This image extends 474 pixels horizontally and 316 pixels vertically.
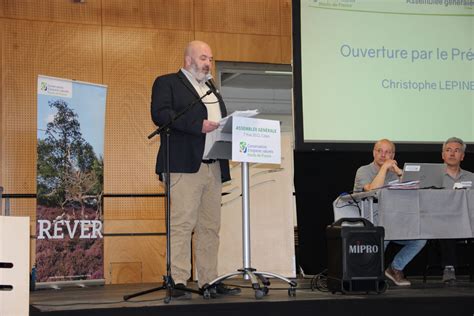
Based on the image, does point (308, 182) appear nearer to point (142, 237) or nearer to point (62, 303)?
point (142, 237)

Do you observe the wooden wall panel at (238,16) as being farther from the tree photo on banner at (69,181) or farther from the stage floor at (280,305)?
the stage floor at (280,305)

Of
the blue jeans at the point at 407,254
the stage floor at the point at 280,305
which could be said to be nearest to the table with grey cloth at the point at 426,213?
the blue jeans at the point at 407,254

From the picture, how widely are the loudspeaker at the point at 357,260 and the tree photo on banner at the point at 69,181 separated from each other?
8.14ft

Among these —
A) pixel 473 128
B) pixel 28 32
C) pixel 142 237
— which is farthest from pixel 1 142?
pixel 473 128

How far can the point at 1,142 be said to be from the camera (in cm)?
624

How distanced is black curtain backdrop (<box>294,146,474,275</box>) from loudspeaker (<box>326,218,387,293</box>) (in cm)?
176

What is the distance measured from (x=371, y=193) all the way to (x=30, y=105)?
335cm

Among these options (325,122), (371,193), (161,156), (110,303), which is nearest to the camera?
(110,303)

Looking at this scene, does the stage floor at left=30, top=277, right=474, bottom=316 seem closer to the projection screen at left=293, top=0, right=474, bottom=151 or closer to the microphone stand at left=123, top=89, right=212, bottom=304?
the microphone stand at left=123, top=89, right=212, bottom=304

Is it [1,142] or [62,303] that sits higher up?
[1,142]

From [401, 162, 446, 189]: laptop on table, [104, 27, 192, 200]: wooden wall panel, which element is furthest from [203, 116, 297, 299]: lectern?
[104, 27, 192, 200]: wooden wall panel

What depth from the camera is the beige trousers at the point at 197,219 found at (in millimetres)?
3891

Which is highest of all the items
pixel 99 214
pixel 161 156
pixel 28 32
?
pixel 28 32

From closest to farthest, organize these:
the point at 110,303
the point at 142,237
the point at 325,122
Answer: the point at 110,303 → the point at 325,122 → the point at 142,237
